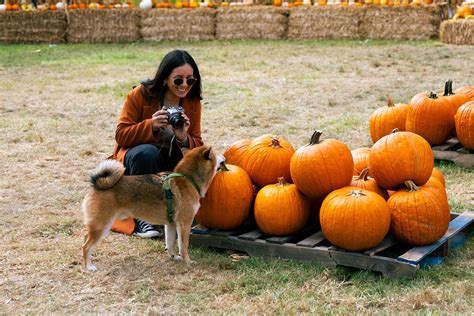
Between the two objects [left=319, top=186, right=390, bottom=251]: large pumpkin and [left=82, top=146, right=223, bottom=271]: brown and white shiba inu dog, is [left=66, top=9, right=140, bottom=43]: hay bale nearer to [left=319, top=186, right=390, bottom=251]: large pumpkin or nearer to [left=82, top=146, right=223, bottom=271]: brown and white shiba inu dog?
[left=82, top=146, right=223, bottom=271]: brown and white shiba inu dog

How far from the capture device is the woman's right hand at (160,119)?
4.60 m

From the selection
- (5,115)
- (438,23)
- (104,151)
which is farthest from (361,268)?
(438,23)

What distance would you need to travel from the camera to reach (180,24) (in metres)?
17.9

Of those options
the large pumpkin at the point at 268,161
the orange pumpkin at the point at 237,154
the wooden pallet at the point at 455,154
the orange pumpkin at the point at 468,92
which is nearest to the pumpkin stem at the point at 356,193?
the large pumpkin at the point at 268,161

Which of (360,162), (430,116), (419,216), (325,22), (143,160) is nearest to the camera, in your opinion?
(419,216)

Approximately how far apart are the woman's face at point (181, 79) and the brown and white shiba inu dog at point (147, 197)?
0.54 meters

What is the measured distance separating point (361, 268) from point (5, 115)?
21.2ft

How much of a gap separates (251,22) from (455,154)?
1200 centimetres

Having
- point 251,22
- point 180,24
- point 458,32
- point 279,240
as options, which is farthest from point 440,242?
point 180,24

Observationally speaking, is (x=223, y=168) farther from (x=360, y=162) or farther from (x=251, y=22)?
(x=251, y=22)

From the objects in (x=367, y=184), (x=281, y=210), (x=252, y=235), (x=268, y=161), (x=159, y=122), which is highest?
(x=159, y=122)

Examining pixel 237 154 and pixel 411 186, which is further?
pixel 237 154

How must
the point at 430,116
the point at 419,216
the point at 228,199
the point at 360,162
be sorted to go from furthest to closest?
the point at 430,116
the point at 360,162
the point at 228,199
the point at 419,216

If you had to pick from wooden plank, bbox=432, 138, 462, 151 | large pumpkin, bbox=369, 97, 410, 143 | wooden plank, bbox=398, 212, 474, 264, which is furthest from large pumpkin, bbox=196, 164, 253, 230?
wooden plank, bbox=432, 138, 462, 151
